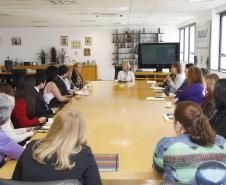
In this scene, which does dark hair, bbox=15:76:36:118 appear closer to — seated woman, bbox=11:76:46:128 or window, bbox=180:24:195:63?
seated woman, bbox=11:76:46:128

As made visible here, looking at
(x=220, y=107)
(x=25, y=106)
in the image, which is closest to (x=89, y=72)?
(x=25, y=106)

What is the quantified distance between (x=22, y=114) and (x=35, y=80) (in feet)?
2.56

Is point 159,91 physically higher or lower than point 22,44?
lower

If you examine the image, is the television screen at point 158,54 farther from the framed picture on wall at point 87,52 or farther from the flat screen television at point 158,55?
the framed picture on wall at point 87,52

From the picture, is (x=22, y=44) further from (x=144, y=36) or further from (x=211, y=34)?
(x=211, y=34)

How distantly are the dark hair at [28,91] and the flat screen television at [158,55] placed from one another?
7.40 metres

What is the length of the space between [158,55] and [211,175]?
10.3 m

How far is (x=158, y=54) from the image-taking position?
37.2ft

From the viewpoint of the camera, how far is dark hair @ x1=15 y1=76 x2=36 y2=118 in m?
4.32

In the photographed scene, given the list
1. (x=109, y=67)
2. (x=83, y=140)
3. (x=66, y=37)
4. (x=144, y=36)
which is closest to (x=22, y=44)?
(x=66, y=37)

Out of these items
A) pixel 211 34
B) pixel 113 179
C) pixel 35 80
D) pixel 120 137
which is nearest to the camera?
pixel 113 179

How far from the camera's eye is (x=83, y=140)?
1907 millimetres

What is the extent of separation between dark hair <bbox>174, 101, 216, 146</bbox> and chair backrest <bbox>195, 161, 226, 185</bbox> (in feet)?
1.98

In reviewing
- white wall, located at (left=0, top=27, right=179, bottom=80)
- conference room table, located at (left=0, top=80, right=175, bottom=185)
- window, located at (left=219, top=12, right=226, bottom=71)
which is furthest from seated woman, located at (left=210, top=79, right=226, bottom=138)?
white wall, located at (left=0, top=27, right=179, bottom=80)
